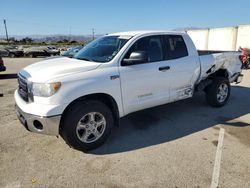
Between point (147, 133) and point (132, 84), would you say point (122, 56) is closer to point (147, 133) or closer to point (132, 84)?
point (132, 84)

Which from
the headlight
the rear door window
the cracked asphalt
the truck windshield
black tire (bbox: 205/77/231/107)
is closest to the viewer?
the cracked asphalt

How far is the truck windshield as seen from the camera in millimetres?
4037

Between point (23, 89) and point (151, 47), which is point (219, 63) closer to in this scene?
point (151, 47)

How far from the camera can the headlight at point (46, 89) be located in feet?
10.6

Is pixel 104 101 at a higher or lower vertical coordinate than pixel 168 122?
higher

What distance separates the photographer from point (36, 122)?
3.34m

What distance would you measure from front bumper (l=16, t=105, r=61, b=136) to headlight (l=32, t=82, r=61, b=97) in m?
0.33

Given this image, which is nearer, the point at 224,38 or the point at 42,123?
the point at 42,123

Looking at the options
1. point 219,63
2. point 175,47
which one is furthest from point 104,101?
point 219,63

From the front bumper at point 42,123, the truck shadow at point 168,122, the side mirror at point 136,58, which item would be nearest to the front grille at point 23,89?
the front bumper at point 42,123

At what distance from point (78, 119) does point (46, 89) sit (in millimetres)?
656

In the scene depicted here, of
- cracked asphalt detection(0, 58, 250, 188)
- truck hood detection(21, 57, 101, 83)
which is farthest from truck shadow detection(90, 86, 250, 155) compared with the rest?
truck hood detection(21, 57, 101, 83)

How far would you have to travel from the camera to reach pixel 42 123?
326 centimetres

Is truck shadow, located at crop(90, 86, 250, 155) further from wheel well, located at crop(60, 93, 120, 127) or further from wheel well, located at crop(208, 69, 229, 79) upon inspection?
wheel well, located at crop(208, 69, 229, 79)
